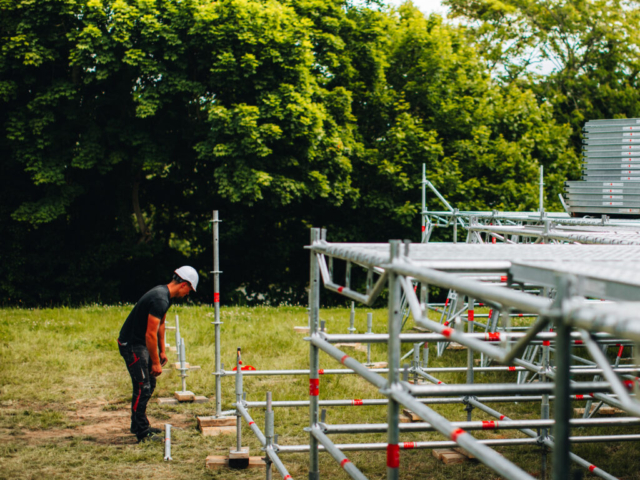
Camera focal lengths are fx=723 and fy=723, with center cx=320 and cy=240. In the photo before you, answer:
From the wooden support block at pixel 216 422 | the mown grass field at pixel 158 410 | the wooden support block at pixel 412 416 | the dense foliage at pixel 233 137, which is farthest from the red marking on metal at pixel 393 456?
the dense foliage at pixel 233 137

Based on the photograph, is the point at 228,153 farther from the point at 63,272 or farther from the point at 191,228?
the point at 63,272

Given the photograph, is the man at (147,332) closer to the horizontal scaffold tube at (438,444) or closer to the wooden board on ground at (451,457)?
the horizontal scaffold tube at (438,444)

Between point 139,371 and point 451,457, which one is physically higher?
point 139,371

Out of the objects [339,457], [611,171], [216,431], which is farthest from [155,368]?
[611,171]

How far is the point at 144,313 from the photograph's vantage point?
311 inches

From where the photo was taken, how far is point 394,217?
23000 mm

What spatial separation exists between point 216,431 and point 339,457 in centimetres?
439

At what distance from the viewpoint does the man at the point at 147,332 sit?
25.5 ft

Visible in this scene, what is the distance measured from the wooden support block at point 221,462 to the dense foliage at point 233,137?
11.7 m

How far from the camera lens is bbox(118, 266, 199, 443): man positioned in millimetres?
7781

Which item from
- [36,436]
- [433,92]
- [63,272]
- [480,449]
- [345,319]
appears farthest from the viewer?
[433,92]

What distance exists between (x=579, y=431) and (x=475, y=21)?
26.6 meters

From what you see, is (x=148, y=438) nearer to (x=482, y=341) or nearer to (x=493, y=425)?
(x=493, y=425)

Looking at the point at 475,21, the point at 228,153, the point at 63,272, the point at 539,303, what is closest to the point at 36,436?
the point at 539,303
